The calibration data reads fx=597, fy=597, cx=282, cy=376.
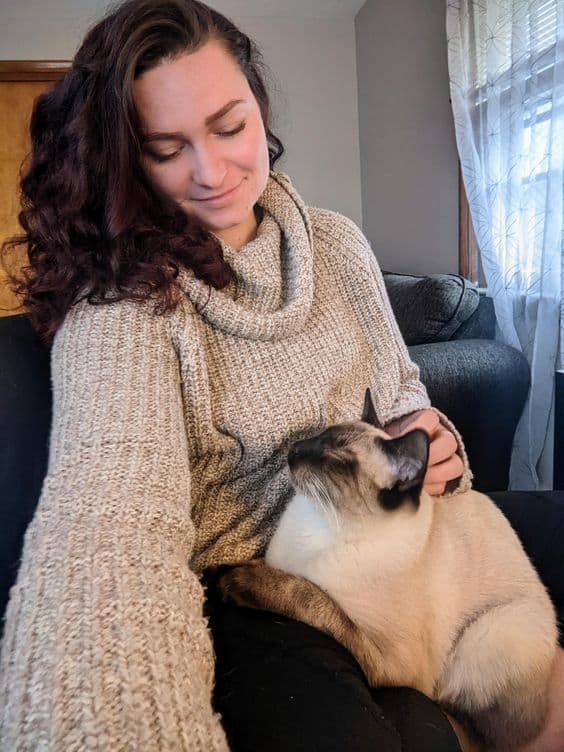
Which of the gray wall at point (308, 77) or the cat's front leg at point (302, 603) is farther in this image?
the gray wall at point (308, 77)

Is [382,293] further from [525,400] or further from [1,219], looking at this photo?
[1,219]

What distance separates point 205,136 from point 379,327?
0.49 m

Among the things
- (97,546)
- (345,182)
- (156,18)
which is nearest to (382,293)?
(156,18)

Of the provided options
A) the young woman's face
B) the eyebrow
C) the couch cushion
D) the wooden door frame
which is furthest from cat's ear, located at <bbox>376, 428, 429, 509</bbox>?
the wooden door frame

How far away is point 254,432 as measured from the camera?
0.93 meters

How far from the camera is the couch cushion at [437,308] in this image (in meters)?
2.13

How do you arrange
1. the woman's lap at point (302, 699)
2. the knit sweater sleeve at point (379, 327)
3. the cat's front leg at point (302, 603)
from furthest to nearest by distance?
1. the knit sweater sleeve at point (379, 327)
2. the cat's front leg at point (302, 603)
3. the woman's lap at point (302, 699)

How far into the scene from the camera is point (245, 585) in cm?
85

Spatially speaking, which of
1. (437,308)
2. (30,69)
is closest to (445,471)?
(437,308)

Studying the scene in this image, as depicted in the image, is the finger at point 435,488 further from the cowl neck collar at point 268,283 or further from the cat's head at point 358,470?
the cowl neck collar at point 268,283

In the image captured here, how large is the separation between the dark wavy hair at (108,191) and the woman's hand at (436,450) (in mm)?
449

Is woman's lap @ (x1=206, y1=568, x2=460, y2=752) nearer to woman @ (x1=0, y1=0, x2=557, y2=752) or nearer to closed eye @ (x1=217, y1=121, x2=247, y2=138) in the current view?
woman @ (x1=0, y1=0, x2=557, y2=752)

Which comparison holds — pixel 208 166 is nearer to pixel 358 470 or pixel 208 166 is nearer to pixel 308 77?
pixel 358 470

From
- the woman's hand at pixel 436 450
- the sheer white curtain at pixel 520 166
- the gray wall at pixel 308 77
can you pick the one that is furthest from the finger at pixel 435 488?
the gray wall at pixel 308 77
